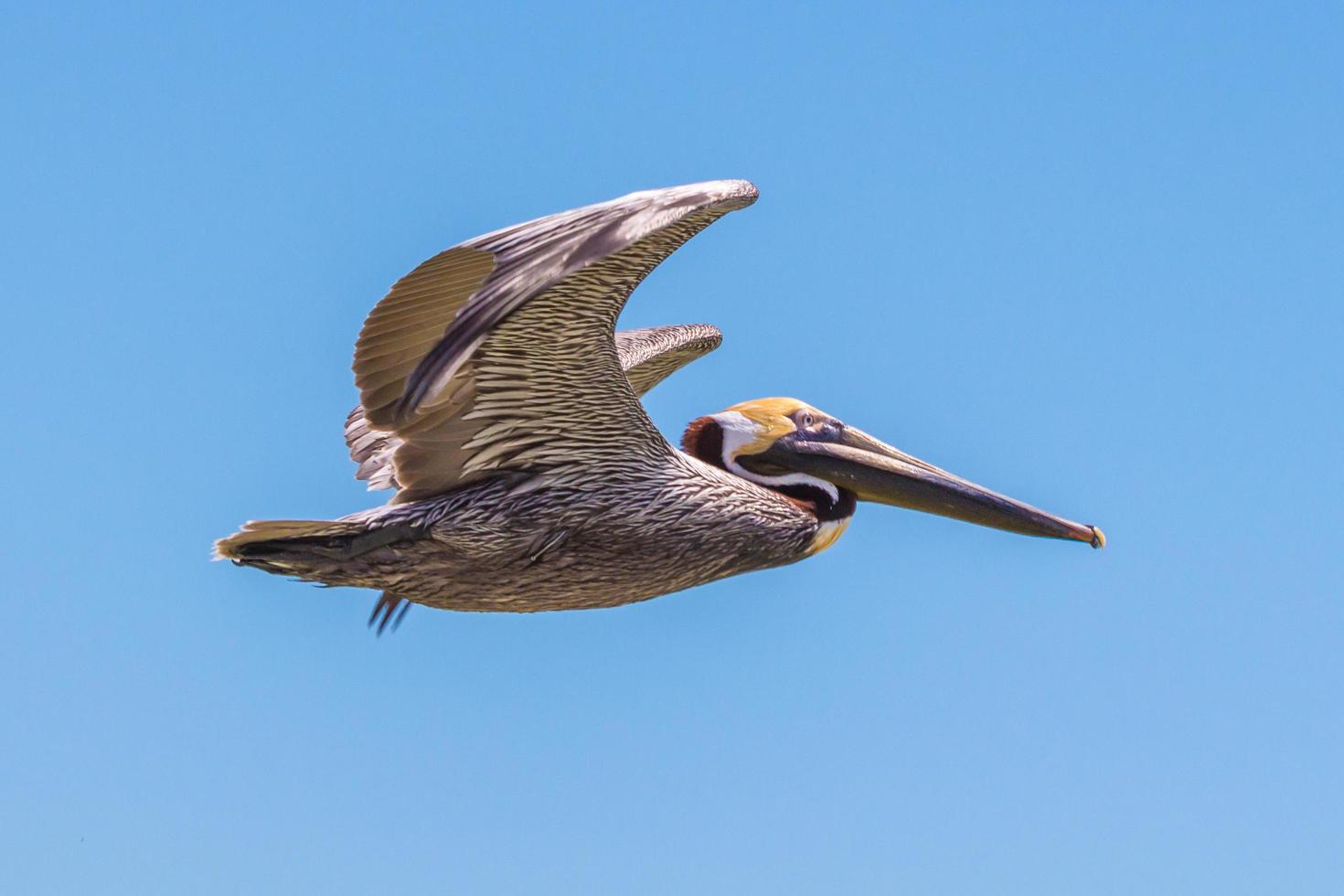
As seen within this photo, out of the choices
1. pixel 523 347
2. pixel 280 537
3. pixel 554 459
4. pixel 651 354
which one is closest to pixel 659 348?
pixel 651 354

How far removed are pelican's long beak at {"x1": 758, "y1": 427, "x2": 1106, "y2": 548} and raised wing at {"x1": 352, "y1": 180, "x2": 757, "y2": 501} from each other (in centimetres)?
126

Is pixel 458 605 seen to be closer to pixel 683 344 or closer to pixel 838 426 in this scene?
pixel 838 426

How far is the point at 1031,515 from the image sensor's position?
11555 mm

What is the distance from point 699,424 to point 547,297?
7.10 feet

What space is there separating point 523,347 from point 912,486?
9.02 ft

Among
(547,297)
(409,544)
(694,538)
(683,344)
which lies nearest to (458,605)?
(409,544)

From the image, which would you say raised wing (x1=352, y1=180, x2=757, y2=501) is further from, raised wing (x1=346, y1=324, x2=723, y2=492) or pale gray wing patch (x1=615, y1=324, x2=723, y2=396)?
pale gray wing patch (x1=615, y1=324, x2=723, y2=396)

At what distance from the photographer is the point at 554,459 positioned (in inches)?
403

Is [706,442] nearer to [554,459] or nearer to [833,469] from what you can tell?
[833,469]

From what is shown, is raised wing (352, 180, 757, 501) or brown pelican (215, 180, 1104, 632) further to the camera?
brown pelican (215, 180, 1104, 632)

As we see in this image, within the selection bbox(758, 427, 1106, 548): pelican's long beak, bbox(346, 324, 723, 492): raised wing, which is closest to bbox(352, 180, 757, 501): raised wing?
bbox(758, 427, 1106, 548): pelican's long beak

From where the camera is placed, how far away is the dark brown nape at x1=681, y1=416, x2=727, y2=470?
1134cm

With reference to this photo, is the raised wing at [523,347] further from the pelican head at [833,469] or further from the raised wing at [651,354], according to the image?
the raised wing at [651,354]

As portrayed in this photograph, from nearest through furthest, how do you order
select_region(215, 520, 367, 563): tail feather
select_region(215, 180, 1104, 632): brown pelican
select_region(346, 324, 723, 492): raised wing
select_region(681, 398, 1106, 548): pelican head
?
select_region(215, 180, 1104, 632): brown pelican < select_region(215, 520, 367, 563): tail feather < select_region(681, 398, 1106, 548): pelican head < select_region(346, 324, 723, 492): raised wing
